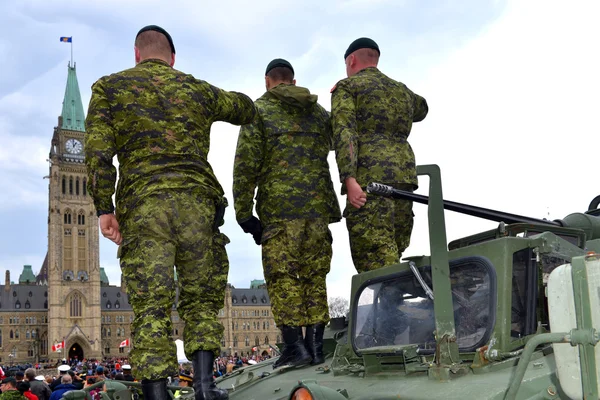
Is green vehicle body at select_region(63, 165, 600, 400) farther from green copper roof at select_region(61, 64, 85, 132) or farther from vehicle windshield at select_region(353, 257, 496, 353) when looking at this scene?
green copper roof at select_region(61, 64, 85, 132)

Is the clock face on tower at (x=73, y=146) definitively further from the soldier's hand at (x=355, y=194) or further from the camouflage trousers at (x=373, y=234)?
the soldier's hand at (x=355, y=194)

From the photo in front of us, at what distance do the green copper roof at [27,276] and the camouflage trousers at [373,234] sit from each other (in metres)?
147

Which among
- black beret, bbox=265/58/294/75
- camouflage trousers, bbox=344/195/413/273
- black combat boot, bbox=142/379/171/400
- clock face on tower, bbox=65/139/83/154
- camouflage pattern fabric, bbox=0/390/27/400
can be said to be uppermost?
clock face on tower, bbox=65/139/83/154

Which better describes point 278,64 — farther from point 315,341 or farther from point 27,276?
point 27,276

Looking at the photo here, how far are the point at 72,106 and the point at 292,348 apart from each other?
401 ft

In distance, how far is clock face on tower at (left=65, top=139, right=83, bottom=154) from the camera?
11838 cm

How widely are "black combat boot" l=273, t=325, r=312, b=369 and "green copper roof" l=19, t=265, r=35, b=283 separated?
482 feet

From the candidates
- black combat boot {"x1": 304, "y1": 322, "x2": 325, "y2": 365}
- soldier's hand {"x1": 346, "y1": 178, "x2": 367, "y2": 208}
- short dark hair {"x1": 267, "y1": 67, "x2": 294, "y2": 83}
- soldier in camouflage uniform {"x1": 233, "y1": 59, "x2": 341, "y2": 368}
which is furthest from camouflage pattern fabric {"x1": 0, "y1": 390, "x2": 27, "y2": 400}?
soldier's hand {"x1": 346, "y1": 178, "x2": 367, "y2": 208}

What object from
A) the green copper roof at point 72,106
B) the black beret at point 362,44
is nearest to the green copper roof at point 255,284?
the green copper roof at point 72,106

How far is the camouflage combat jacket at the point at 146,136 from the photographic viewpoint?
16.2 feet

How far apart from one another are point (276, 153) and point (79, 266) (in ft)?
380

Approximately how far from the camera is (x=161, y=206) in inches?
190

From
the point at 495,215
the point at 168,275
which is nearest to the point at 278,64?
the point at 495,215

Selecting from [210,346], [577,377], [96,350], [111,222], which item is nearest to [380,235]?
[210,346]
